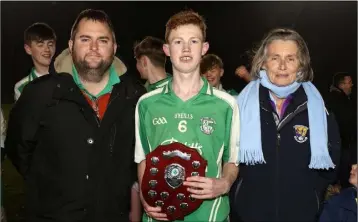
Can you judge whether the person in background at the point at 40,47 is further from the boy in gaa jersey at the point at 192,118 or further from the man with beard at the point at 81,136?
the boy in gaa jersey at the point at 192,118

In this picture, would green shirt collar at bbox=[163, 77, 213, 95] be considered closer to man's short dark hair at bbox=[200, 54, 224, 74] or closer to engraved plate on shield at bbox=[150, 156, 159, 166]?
engraved plate on shield at bbox=[150, 156, 159, 166]

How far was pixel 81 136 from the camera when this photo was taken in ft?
7.87

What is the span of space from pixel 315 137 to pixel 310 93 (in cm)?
25

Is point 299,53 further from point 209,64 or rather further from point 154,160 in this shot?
point 209,64

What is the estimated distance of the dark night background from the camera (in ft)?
20.2

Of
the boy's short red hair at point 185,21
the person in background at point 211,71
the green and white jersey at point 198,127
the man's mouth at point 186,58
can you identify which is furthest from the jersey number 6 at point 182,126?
the person in background at point 211,71

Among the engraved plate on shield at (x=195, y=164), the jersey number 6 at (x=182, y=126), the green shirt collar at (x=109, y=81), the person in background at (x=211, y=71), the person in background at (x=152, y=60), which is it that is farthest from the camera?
the person in background at (x=211, y=71)

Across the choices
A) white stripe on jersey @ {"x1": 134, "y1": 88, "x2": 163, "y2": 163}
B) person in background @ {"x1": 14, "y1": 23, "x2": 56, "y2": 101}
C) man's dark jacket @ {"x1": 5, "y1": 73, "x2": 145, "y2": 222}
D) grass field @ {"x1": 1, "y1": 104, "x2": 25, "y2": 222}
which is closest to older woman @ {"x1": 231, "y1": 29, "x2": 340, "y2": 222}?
white stripe on jersey @ {"x1": 134, "y1": 88, "x2": 163, "y2": 163}

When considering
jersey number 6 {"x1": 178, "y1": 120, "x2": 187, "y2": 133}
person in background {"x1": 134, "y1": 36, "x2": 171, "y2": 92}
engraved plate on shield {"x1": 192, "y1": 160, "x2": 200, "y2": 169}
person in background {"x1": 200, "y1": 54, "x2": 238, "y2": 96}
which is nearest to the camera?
engraved plate on shield {"x1": 192, "y1": 160, "x2": 200, "y2": 169}

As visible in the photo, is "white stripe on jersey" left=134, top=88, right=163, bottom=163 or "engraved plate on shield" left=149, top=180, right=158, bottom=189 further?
"white stripe on jersey" left=134, top=88, right=163, bottom=163

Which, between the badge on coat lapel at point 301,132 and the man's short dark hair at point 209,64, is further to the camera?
the man's short dark hair at point 209,64

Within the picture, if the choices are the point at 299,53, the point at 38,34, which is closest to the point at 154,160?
the point at 299,53

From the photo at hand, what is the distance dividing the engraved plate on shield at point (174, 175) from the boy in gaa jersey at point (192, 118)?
0.54 ft

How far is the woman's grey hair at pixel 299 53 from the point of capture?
99.1 inches
